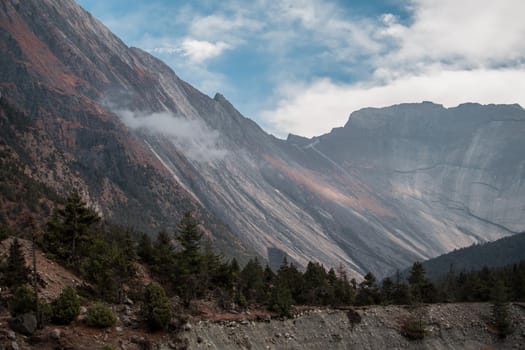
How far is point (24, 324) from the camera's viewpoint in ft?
104

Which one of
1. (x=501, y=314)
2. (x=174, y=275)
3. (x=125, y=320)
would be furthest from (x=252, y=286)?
(x=501, y=314)

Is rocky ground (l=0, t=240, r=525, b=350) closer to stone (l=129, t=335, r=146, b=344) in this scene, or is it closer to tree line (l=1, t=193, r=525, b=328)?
stone (l=129, t=335, r=146, b=344)

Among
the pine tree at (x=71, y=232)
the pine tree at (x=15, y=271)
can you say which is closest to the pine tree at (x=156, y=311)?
the pine tree at (x=15, y=271)

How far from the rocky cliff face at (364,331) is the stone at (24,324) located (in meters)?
12.0

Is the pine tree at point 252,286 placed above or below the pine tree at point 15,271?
below

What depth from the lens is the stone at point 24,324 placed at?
104 feet

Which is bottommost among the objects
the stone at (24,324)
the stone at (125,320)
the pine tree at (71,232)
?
the stone at (125,320)

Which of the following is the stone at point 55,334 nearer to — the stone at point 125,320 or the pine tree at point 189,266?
the stone at point 125,320

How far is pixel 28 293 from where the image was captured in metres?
33.6

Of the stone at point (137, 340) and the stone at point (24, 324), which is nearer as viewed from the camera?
the stone at point (24, 324)

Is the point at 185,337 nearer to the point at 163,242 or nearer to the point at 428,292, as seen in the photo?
the point at 163,242

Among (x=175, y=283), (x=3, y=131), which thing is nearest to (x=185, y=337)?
(x=175, y=283)

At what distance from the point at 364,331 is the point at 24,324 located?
37.2 meters

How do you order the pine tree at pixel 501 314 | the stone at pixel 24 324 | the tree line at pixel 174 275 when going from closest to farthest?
the stone at pixel 24 324
the tree line at pixel 174 275
the pine tree at pixel 501 314
